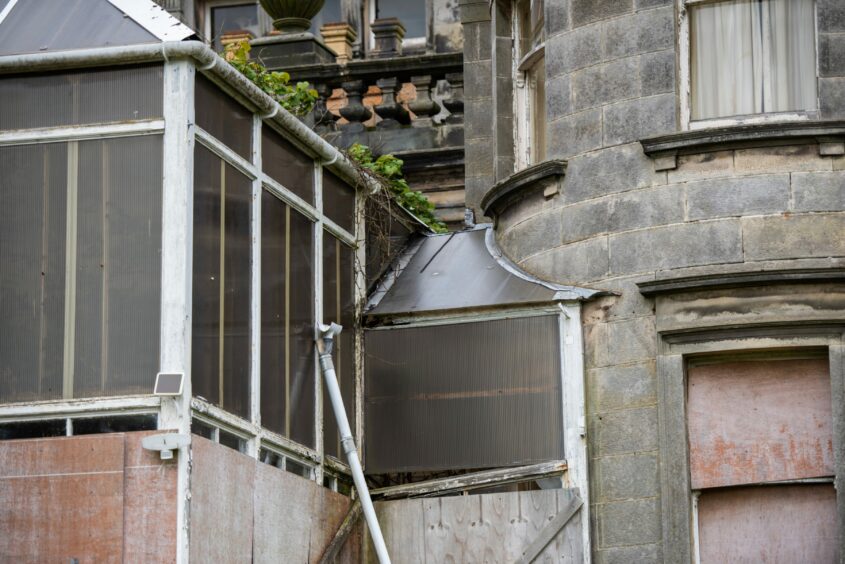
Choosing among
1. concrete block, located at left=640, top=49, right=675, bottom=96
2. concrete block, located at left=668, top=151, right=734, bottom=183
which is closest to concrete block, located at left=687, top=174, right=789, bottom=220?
concrete block, located at left=668, top=151, right=734, bottom=183

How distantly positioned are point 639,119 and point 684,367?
2158 millimetres

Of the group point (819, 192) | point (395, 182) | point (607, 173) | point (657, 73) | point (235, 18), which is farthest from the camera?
point (235, 18)

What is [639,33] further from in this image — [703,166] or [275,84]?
[275,84]

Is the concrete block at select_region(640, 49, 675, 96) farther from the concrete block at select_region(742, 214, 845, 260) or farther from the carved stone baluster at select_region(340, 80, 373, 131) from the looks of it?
the carved stone baluster at select_region(340, 80, 373, 131)

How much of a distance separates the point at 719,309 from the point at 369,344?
134 inches

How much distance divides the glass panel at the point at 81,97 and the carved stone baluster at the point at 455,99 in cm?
871

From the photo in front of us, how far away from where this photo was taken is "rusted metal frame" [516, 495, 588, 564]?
1769cm

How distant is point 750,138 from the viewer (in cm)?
1769

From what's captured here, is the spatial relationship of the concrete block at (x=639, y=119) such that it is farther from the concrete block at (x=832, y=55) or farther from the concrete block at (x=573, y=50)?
the concrete block at (x=832, y=55)

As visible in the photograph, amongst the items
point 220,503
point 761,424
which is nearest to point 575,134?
point 761,424

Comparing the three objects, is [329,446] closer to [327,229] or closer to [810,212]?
[327,229]

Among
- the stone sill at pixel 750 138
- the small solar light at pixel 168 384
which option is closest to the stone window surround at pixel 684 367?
the stone sill at pixel 750 138

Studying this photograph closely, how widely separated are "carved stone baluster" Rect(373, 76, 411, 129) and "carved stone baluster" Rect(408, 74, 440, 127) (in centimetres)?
13

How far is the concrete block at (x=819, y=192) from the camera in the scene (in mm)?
17562
